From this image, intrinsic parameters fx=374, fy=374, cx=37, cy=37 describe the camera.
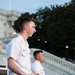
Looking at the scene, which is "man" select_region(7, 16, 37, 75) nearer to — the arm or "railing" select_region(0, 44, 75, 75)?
the arm

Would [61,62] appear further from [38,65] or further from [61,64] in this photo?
[38,65]

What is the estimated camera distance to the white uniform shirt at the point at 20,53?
16.3ft

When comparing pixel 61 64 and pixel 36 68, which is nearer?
pixel 36 68

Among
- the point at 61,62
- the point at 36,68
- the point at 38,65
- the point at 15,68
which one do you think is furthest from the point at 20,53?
the point at 61,62

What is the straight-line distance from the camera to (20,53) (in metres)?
5.08

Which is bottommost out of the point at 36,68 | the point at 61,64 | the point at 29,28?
the point at 61,64

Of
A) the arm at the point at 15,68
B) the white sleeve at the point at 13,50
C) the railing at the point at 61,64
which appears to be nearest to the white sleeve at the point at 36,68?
the white sleeve at the point at 13,50

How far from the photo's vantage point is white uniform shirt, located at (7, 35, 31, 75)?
4973 mm

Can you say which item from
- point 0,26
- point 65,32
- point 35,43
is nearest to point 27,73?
point 65,32

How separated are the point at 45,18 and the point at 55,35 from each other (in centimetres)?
1218

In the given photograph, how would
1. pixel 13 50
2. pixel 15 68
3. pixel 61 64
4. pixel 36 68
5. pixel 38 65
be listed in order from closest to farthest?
pixel 15 68
pixel 13 50
pixel 36 68
pixel 38 65
pixel 61 64

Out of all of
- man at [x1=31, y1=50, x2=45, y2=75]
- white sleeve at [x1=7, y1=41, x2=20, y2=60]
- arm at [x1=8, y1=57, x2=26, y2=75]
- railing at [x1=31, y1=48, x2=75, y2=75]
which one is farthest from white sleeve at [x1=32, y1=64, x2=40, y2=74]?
railing at [x1=31, y1=48, x2=75, y2=75]

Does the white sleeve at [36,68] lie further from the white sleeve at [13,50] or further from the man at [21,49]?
the white sleeve at [13,50]

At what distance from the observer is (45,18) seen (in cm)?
6194
